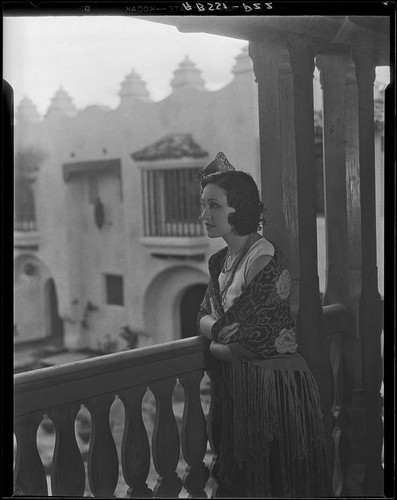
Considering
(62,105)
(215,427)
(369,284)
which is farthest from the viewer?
(369,284)

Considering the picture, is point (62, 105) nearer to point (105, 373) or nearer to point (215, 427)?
point (105, 373)

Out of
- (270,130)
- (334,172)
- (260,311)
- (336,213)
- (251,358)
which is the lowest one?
(251,358)

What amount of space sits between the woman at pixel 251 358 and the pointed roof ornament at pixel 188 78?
0.67ft

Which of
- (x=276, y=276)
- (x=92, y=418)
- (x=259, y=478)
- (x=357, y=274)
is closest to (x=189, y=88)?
(x=276, y=276)

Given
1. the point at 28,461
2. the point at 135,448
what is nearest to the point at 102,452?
the point at 135,448

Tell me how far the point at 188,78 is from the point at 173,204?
34 cm

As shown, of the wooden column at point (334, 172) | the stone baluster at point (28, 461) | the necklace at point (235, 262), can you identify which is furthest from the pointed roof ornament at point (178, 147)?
the stone baluster at point (28, 461)

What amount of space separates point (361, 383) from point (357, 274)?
32cm

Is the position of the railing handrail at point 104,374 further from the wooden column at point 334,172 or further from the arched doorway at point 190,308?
the wooden column at point 334,172

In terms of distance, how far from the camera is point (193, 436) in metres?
2.21

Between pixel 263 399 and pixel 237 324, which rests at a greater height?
pixel 237 324

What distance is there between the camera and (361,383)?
2.37 metres

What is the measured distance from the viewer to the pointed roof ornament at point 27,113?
212 cm

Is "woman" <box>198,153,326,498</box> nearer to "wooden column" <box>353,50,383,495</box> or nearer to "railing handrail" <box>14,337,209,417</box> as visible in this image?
"railing handrail" <box>14,337,209,417</box>
